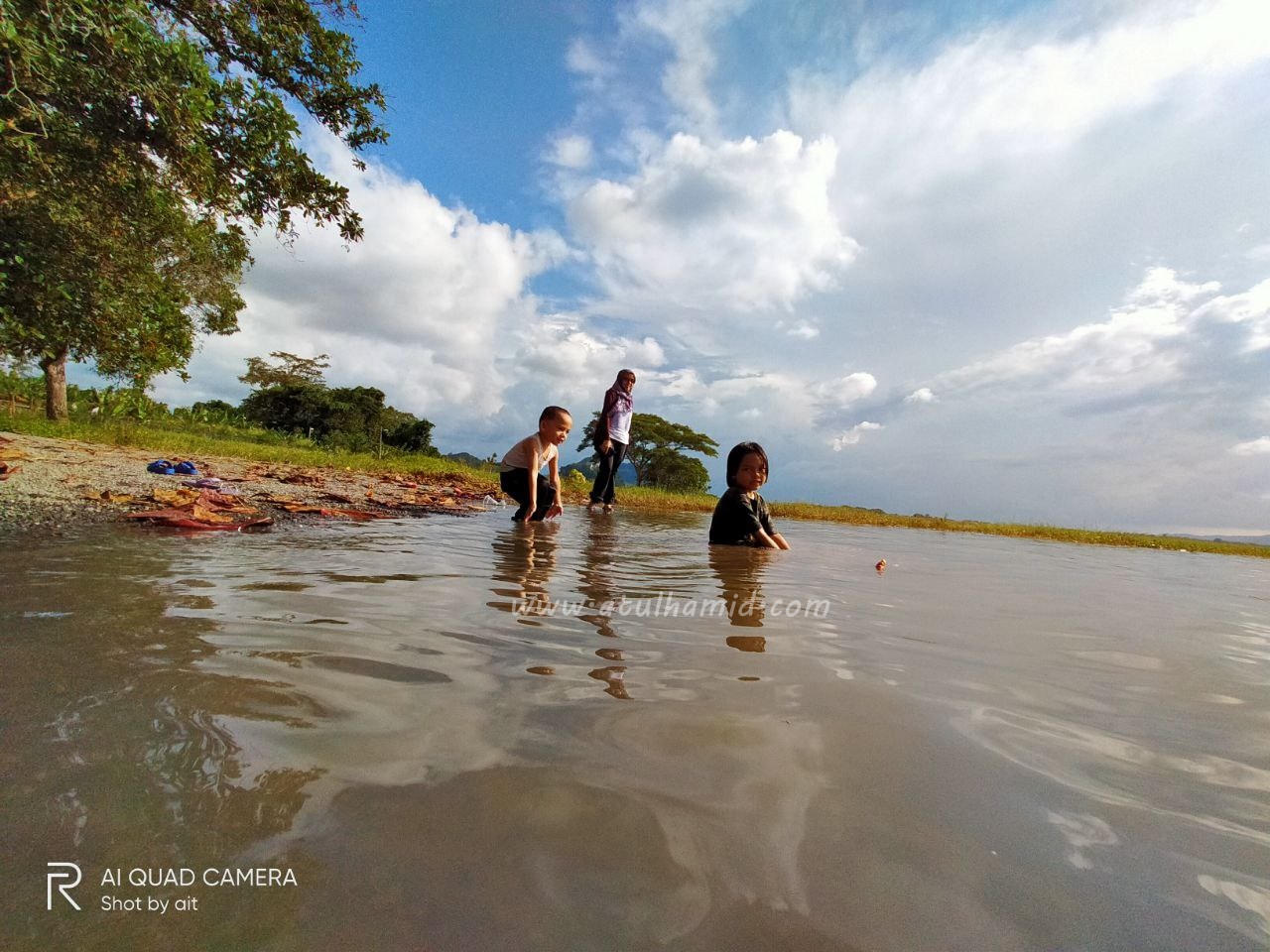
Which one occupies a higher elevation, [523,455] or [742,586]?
[523,455]

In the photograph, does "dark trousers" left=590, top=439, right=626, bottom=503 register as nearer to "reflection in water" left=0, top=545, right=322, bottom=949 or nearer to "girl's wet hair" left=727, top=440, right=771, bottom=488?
"girl's wet hair" left=727, top=440, right=771, bottom=488

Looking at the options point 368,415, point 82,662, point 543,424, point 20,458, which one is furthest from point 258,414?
point 82,662

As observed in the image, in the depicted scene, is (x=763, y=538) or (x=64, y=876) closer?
(x=64, y=876)

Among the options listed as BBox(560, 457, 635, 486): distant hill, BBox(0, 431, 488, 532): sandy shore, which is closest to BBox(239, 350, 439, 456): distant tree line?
BBox(560, 457, 635, 486): distant hill

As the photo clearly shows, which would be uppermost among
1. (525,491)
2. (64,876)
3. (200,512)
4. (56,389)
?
(56,389)

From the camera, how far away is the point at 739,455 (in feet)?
17.9

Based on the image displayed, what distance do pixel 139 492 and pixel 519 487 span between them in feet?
11.4

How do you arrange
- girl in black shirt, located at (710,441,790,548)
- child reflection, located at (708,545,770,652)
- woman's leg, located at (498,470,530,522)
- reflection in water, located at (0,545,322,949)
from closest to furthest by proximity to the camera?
reflection in water, located at (0,545,322,949)
child reflection, located at (708,545,770,652)
girl in black shirt, located at (710,441,790,548)
woman's leg, located at (498,470,530,522)

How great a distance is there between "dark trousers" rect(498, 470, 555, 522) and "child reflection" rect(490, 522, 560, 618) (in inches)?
28.7

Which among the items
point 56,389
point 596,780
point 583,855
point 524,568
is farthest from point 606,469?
point 56,389

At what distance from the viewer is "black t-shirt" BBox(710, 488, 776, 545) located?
5.39m

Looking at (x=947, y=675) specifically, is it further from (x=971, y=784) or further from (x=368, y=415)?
(x=368, y=415)

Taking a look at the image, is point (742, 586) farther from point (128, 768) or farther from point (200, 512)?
point (200, 512)

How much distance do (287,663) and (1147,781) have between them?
1982 mm
